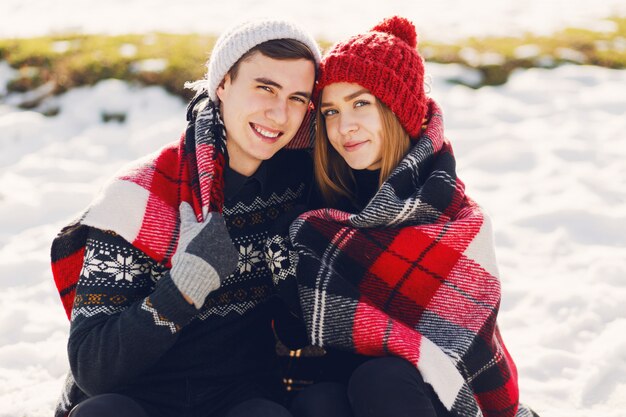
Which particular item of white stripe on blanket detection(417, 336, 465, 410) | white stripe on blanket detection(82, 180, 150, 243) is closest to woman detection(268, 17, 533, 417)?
white stripe on blanket detection(417, 336, 465, 410)

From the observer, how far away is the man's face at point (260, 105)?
2.29 meters

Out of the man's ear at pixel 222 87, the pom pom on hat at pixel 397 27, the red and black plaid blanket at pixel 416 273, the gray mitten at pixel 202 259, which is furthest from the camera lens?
the pom pom on hat at pixel 397 27

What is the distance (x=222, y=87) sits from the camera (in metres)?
2.40

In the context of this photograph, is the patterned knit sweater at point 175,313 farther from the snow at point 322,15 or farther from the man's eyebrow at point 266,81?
the snow at point 322,15

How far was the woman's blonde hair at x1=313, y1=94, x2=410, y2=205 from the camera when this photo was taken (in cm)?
245

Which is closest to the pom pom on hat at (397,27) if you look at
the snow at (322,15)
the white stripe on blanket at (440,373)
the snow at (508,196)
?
the white stripe on blanket at (440,373)

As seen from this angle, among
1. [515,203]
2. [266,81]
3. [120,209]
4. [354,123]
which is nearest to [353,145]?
[354,123]

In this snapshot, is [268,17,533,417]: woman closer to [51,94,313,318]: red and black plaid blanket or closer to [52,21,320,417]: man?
[52,21,320,417]: man

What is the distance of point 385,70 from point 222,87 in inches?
22.6

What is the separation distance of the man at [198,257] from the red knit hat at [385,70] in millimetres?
98

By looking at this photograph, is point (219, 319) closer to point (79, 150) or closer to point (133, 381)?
point (133, 381)

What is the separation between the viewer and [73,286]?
226cm

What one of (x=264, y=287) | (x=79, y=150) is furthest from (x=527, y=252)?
(x=79, y=150)

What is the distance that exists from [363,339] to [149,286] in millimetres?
716
